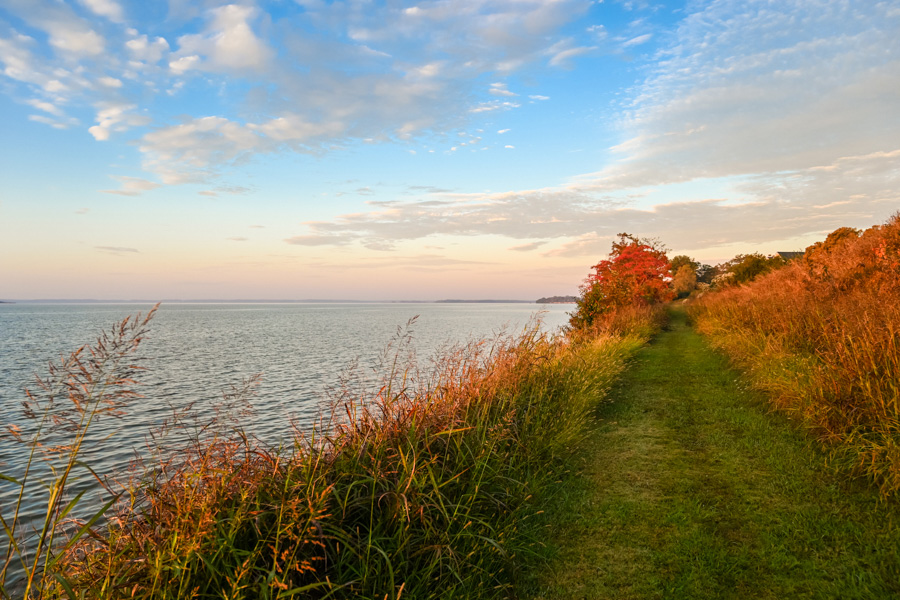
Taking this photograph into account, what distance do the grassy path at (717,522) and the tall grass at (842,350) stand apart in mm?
430

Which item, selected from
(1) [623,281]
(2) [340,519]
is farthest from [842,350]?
(1) [623,281]

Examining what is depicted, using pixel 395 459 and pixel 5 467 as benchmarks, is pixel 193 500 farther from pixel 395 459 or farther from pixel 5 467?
pixel 5 467

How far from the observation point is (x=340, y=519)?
140 inches

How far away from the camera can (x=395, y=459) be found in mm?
4227

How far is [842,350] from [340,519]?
22.2 ft

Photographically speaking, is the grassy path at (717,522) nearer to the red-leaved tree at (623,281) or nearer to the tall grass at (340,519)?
the tall grass at (340,519)

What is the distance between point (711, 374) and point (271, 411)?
36.6 feet

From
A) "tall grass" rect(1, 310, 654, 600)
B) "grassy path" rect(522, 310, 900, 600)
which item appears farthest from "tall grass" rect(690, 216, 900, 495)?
"tall grass" rect(1, 310, 654, 600)

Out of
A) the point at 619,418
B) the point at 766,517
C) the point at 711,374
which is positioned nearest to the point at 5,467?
the point at 619,418

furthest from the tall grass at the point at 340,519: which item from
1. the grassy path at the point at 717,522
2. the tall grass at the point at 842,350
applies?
the tall grass at the point at 842,350

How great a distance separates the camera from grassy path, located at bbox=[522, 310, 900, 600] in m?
3.92

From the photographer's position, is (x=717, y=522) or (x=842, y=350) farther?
(x=842, y=350)

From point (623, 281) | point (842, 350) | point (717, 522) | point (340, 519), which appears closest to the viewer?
point (340, 519)

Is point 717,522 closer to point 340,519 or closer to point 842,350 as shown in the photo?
point 842,350
